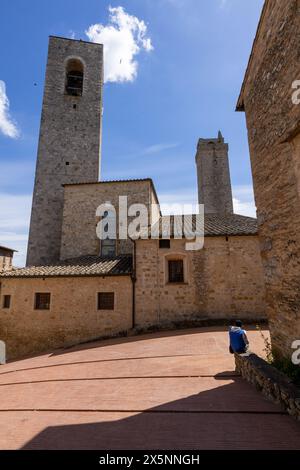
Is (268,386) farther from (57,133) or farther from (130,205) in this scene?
(57,133)

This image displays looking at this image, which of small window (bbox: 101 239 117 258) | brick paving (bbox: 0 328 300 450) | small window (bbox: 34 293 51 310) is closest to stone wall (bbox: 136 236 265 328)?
small window (bbox: 101 239 117 258)

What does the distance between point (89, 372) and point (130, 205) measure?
1125cm

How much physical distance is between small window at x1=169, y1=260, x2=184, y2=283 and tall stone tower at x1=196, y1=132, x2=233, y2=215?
17251mm

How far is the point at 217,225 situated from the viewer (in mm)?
14109

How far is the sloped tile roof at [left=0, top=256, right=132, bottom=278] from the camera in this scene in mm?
12031

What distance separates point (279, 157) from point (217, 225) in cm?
943

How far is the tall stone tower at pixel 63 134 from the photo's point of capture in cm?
1770

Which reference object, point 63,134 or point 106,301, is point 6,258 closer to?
point 106,301

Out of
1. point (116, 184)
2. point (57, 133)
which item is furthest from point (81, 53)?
point (116, 184)

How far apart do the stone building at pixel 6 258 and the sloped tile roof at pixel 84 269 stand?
101 inches

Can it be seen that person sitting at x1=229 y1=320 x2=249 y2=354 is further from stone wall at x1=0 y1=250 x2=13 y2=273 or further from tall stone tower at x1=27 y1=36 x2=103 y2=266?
tall stone tower at x1=27 y1=36 x2=103 y2=266

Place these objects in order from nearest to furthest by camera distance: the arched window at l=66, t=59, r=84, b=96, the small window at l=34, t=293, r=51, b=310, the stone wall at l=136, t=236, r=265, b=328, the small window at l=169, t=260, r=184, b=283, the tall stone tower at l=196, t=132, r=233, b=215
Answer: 1. the stone wall at l=136, t=236, r=265, b=328
2. the small window at l=34, t=293, r=51, b=310
3. the small window at l=169, t=260, r=184, b=283
4. the arched window at l=66, t=59, r=84, b=96
5. the tall stone tower at l=196, t=132, r=233, b=215

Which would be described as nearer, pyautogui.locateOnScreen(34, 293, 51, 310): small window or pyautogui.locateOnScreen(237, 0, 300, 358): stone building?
pyautogui.locateOnScreen(237, 0, 300, 358): stone building

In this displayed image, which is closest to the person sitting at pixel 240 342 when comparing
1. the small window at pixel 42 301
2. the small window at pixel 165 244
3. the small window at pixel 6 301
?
the small window at pixel 165 244
